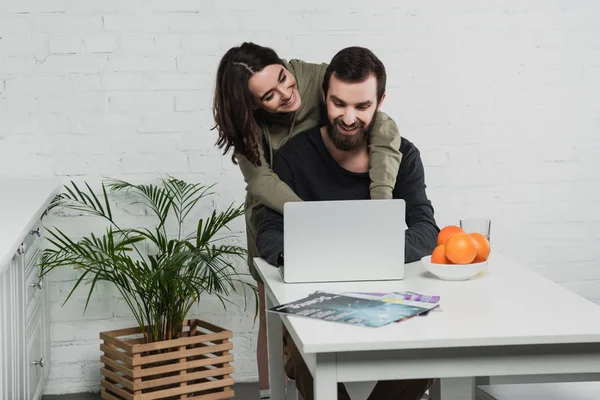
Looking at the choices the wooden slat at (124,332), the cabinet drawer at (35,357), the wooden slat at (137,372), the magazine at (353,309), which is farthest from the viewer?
the wooden slat at (124,332)

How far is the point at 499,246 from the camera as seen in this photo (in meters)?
4.09

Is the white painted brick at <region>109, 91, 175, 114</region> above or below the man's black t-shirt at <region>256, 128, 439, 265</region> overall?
above

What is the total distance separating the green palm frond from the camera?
10.8ft

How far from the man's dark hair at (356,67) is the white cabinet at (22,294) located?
1.05 metres

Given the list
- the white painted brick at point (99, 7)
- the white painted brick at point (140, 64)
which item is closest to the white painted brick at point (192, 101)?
the white painted brick at point (140, 64)

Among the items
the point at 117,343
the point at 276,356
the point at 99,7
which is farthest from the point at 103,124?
the point at 276,356

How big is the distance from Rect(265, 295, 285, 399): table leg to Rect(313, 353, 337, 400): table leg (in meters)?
0.85

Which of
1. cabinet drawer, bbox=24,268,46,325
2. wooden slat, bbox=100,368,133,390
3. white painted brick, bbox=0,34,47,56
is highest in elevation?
white painted brick, bbox=0,34,47,56

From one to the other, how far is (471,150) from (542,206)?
17.3 inches

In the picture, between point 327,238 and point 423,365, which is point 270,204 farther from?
point 423,365

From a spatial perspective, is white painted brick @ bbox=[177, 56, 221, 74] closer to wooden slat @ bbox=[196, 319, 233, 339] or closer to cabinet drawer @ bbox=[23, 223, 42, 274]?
cabinet drawer @ bbox=[23, 223, 42, 274]

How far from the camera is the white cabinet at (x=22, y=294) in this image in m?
2.41

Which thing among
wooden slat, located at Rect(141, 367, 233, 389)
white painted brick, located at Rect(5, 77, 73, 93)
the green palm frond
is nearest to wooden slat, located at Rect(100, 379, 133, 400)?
wooden slat, located at Rect(141, 367, 233, 389)

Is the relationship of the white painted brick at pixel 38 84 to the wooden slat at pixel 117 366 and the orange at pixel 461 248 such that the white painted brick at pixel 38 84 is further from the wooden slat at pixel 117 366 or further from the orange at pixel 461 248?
the orange at pixel 461 248
